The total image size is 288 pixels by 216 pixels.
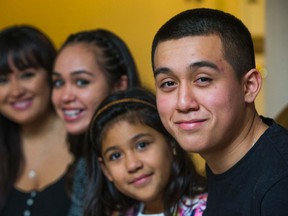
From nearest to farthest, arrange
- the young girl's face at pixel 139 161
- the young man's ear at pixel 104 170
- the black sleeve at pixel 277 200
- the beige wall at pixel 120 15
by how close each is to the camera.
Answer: the black sleeve at pixel 277 200 < the young girl's face at pixel 139 161 < the young man's ear at pixel 104 170 < the beige wall at pixel 120 15

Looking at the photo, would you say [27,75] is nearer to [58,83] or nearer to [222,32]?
[58,83]

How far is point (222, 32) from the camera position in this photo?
3.42ft

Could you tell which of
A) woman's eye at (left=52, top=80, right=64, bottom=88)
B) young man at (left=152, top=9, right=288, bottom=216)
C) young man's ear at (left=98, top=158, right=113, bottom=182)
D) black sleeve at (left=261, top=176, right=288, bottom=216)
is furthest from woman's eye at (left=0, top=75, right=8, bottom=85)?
black sleeve at (left=261, top=176, right=288, bottom=216)

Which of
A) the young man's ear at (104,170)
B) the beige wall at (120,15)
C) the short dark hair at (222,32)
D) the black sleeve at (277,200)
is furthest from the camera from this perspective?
the beige wall at (120,15)

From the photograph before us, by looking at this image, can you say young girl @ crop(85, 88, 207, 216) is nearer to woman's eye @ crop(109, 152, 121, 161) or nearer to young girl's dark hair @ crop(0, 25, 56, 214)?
woman's eye @ crop(109, 152, 121, 161)

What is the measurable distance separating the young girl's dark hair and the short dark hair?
985 mm

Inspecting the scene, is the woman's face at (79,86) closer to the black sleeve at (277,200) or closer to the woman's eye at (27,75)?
the woman's eye at (27,75)

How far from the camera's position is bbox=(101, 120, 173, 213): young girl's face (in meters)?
1.47

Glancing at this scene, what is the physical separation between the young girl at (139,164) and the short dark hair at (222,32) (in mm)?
482

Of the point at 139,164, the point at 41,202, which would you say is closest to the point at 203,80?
the point at 139,164

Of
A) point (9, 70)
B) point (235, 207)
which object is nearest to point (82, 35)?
point (9, 70)

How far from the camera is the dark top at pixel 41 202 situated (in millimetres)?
1902

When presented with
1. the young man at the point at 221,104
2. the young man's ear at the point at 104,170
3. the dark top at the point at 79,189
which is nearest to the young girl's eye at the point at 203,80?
the young man at the point at 221,104

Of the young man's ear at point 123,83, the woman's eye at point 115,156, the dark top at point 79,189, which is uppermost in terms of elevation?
the young man's ear at point 123,83
